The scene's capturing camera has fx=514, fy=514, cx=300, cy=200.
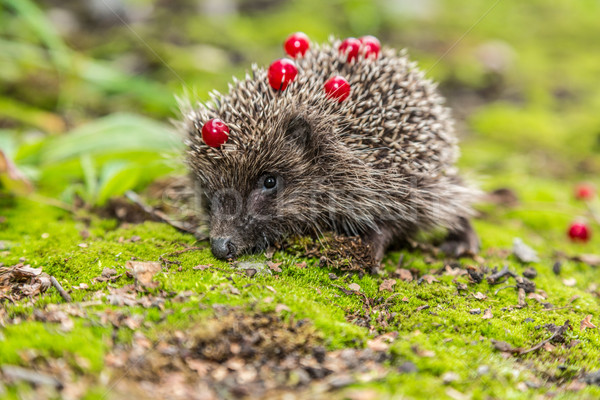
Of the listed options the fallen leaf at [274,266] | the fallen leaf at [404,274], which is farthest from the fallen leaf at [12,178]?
the fallen leaf at [404,274]

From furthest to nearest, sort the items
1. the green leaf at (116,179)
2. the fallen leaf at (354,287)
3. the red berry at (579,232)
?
1. the red berry at (579,232)
2. the green leaf at (116,179)
3. the fallen leaf at (354,287)

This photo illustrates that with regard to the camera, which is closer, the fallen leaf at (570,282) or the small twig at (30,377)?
the small twig at (30,377)

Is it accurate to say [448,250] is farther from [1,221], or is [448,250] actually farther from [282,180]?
[1,221]

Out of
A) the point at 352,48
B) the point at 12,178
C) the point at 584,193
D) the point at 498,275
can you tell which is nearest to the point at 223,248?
the point at 352,48

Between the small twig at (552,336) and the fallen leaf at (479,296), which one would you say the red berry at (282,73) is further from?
the small twig at (552,336)

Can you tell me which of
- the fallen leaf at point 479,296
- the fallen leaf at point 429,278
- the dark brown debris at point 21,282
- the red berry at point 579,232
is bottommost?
the dark brown debris at point 21,282

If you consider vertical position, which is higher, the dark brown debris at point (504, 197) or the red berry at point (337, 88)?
the red berry at point (337, 88)

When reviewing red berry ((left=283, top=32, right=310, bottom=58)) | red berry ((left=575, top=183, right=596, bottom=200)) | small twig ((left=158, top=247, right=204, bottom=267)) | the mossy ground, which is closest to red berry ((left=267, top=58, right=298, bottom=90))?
red berry ((left=283, top=32, right=310, bottom=58))
